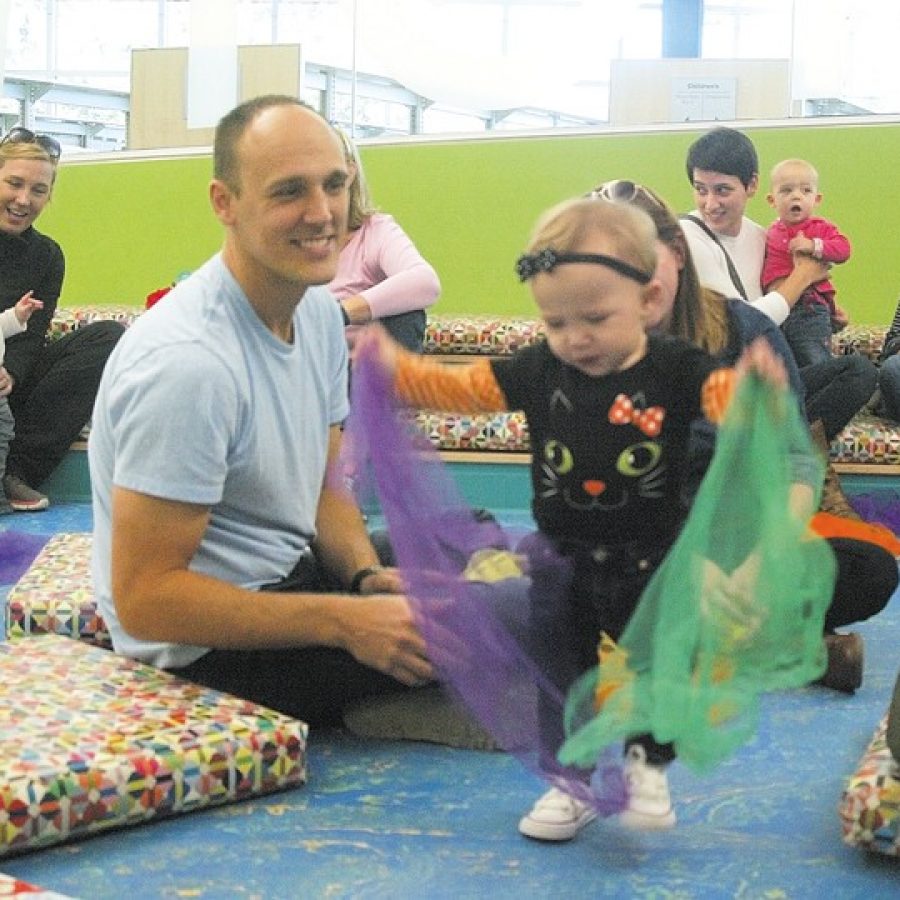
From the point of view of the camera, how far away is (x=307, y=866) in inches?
68.6

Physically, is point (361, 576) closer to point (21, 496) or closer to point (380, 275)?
point (380, 275)

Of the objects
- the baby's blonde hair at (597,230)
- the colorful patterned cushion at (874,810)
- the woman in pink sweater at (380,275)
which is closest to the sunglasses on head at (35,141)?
the woman in pink sweater at (380,275)

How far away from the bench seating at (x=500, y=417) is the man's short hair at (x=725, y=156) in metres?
0.74

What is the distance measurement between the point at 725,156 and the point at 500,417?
44.2 inches

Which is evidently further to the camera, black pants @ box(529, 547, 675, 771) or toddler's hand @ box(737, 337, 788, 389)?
black pants @ box(529, 547, 675, 771)

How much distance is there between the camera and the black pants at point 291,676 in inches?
84.6

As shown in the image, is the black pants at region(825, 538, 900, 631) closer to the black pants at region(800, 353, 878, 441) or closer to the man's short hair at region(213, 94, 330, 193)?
the man's short hair at region(213, 94, 330, 193)

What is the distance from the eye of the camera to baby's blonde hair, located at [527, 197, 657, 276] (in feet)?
5.58

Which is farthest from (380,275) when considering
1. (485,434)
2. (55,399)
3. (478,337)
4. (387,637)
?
(387,637)

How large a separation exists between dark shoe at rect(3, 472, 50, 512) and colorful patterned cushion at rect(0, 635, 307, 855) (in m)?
2.39

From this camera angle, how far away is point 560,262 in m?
1.69

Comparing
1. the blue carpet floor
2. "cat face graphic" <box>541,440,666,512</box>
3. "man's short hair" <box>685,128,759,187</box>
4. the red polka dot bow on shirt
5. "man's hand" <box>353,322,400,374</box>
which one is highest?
"man's short hair" <box>685,128,759,187</box>

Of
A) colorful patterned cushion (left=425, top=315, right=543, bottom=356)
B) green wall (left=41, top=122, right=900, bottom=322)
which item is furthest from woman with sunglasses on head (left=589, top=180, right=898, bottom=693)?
green wall (left=41, top=122, right=900, bottom=322)

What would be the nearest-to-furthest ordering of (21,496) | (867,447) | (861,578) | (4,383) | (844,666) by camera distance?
(861,578)
(844,666)
(867,447)
(4,383)
(21,496)
